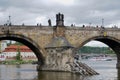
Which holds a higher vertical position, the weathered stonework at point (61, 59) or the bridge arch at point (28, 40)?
the bridge arch at point (28, 40)

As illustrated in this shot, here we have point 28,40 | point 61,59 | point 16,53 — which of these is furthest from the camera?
point 16,53

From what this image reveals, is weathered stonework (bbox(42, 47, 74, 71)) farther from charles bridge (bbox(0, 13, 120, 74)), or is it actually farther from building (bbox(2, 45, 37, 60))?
building (bbox(2, 45, 37, 60))

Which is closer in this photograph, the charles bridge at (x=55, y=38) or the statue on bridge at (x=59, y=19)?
the charles bridge at (x=55, y=38)

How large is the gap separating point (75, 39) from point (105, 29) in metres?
6.20

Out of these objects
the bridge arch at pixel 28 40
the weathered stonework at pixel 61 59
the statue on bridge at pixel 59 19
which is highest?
the statue on bridge at pixel 59 19

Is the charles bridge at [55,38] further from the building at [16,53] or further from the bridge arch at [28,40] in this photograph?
the building at [16,53]

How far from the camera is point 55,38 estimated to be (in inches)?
2425

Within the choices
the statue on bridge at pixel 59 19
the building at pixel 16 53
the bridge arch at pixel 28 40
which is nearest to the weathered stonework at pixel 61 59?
the bridge arch at pixel 28 40

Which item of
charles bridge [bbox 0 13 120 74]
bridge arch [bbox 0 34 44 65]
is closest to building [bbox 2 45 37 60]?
charles bridge [bbox 0 13 120 74]

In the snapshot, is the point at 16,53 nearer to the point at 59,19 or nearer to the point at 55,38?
the point at 55,38

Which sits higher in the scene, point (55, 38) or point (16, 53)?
point (55, 38)

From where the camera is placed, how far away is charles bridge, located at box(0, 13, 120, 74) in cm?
5853

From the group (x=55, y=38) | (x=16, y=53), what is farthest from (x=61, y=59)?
(x=16, y=53)

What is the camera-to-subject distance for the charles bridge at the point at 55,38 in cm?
5853
